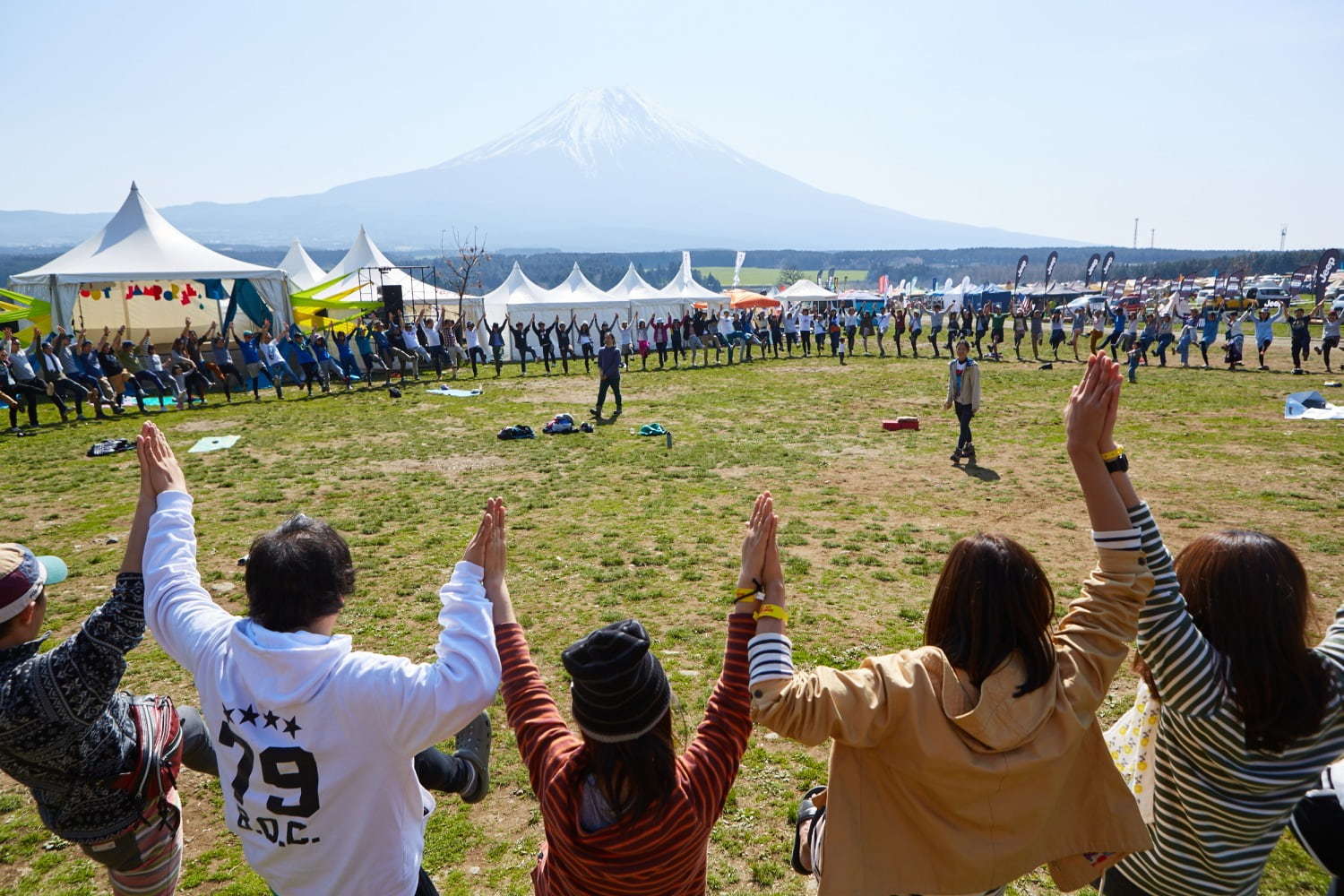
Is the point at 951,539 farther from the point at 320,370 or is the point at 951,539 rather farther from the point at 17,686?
the point at 320,370

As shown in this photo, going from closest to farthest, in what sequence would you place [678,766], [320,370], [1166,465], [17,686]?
1. [678,766]
2. [17,686]
3. [1166,465]
4. [320,370]

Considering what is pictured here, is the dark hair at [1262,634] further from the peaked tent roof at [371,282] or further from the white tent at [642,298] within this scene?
the white tent at [642,298]

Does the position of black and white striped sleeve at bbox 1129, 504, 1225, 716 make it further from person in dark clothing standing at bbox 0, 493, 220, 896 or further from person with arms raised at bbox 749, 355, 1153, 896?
person in dark clothing standing at bbox 0, 493, 220, 896

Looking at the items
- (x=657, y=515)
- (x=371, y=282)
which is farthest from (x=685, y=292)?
(x=657, y=515)

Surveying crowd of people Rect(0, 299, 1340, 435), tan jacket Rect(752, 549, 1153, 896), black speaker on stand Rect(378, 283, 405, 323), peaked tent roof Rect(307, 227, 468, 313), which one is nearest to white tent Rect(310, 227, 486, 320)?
peaked tent roof Rect(307, 227, 468, 313)

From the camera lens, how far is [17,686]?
2133mm

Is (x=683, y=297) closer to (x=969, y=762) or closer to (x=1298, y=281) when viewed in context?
(x=969, y=762)

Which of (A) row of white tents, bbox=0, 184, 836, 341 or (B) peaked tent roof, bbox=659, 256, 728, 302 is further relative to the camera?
(B) peaked tent roof, bbox=659, 256, 728, 302

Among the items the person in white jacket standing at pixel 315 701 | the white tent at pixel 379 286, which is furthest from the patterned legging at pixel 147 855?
the white tent at pixel 379 286

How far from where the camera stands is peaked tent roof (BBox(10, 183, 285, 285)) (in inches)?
822

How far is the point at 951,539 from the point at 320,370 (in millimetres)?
16944

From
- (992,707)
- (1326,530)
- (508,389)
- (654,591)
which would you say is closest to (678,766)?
(992,707)

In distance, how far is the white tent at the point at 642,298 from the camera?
109ft

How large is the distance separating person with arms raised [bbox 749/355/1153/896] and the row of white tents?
24.3 meters
